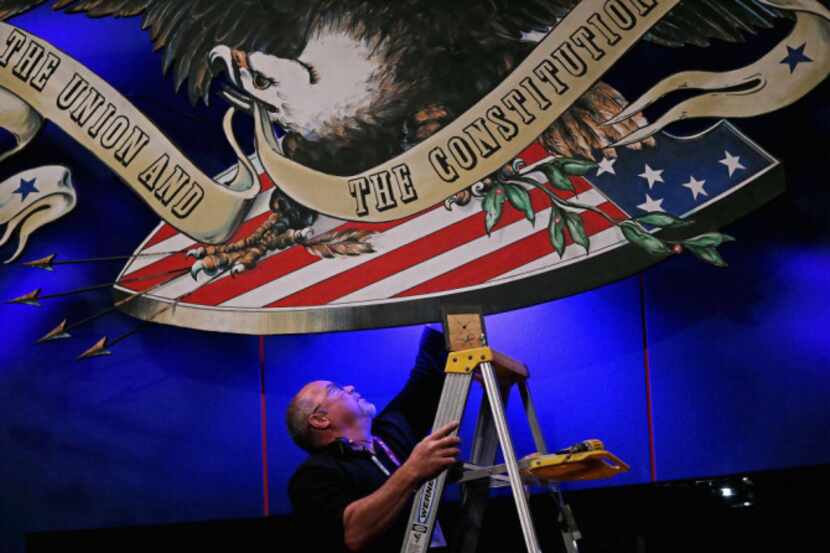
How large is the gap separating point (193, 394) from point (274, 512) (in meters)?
0.51

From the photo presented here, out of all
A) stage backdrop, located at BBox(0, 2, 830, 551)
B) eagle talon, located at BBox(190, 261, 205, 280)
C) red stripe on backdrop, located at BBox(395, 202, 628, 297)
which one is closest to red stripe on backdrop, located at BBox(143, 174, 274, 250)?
stage backdrop, located at BBox(0, 2, 830, 551)

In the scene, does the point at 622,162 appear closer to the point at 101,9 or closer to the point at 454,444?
the point at 454,444

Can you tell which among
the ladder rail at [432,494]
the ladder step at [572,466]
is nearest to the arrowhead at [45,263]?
the ladder rail at [432,494]

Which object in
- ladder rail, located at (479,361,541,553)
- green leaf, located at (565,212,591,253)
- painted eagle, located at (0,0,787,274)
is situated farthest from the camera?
painted eagle, located at (0,0,787,274)

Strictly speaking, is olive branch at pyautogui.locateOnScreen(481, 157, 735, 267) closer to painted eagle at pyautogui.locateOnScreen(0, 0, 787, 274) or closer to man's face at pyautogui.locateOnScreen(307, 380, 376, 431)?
painted eagle at pyautogui.locateOnScreen(0, 0, 787, 274)

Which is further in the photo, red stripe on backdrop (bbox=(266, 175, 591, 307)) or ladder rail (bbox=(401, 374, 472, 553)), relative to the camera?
red stripe on backdrop (bbox=(266, 175, 591, 307))

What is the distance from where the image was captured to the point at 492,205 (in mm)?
4074

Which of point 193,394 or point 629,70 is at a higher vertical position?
point 629,70

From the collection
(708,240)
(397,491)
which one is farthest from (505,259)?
(397,491)

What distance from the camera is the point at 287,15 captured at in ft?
14.0

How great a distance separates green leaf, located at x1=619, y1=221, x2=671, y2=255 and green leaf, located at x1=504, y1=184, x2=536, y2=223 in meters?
0.32

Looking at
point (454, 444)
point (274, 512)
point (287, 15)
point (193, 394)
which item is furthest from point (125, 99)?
point (454, 444)

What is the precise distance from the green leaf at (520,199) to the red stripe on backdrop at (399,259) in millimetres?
18

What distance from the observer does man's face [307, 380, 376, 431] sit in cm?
369
